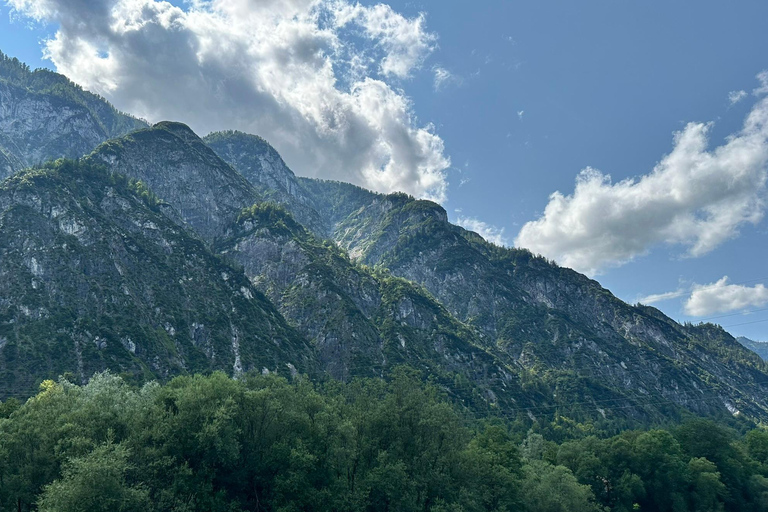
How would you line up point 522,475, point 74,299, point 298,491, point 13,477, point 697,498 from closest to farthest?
point 13,477
point 298,491
point 522,475
point 697,498
point 74,299

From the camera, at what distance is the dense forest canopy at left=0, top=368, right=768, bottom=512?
42656 millimetres

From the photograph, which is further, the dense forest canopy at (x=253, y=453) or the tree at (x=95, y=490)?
the dense forest canopy at (x=253, y=453)

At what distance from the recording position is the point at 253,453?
166 ft

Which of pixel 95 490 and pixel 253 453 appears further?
pixel 253 453

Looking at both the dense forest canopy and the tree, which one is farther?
the dense forest canopy

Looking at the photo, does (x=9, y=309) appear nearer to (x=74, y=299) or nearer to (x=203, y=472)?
(x=74, y=299)

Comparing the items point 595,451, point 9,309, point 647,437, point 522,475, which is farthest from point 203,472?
point 9,309

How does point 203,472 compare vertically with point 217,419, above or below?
below

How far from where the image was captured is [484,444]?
92.6m

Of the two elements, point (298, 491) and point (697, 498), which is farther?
point (697, 498)

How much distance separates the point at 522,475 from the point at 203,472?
58.7 m

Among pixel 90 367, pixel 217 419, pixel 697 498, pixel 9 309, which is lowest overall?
pixel 697 498

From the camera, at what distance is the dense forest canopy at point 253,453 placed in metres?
42.7

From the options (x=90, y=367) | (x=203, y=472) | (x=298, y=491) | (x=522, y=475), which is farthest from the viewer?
(x=90, y=367)
